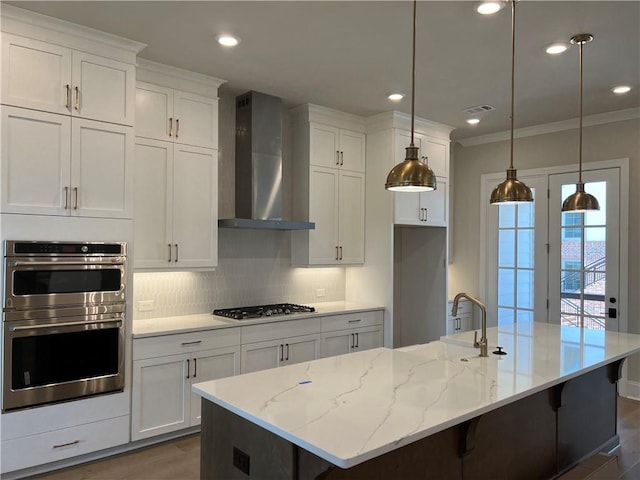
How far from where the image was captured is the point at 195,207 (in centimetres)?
396

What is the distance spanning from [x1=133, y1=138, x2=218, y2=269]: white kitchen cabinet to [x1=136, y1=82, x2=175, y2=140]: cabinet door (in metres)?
0.07

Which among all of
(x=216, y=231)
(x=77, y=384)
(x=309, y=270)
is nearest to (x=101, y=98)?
(x=216, y=231)

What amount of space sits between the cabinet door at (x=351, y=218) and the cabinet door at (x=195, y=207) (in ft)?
4.74

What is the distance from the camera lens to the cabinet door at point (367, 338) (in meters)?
4.83

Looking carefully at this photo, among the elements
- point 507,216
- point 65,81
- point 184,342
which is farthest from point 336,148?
point 65,81

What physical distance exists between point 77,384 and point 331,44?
9.03 feet

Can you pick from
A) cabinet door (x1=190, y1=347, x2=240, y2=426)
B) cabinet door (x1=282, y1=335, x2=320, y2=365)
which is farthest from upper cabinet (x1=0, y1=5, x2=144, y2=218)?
cabinet door (x1=282, y1=335, x2=320, y2=365)

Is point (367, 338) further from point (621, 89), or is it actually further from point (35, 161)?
point (35, 161)

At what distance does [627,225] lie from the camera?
4887mm

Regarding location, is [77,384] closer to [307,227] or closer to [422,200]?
[307,227]

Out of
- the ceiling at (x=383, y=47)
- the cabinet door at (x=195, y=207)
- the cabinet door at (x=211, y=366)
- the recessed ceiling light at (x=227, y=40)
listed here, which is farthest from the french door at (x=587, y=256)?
the recessed ceiling light at (x=227, y=40)

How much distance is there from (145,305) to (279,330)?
1.10 meters

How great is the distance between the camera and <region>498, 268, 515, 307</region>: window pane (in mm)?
5828

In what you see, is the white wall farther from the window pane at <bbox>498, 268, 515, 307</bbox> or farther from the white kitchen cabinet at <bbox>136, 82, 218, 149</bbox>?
the white kitchen cabinet at <bbox>136, 82, 218, 149</bbox>
